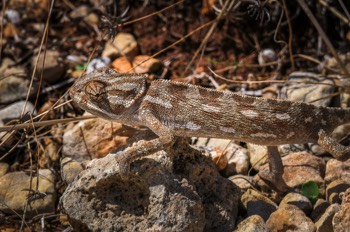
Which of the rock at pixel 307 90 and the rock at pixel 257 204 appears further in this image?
the rock at pixel 307 90

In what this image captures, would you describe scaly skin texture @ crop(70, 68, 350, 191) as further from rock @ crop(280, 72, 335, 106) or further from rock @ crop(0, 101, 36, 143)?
rock @ crop(0, 101, 36, 143)

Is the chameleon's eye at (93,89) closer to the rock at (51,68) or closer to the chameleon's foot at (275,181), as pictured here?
the chameleon's foot at (275,181)

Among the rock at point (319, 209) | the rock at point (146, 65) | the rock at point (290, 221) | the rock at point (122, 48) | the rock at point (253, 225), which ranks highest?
the rock at point (122, 48)

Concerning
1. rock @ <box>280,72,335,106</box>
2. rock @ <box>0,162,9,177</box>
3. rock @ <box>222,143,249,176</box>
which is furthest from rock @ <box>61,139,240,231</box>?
rock @ <box>280,72,335,106</box>

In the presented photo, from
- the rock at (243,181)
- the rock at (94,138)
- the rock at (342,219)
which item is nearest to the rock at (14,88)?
the rock at (94,138)

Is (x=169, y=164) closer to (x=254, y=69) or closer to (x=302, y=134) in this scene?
(x=302, y=134)

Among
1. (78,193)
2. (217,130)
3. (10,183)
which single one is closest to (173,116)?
(217,130)
